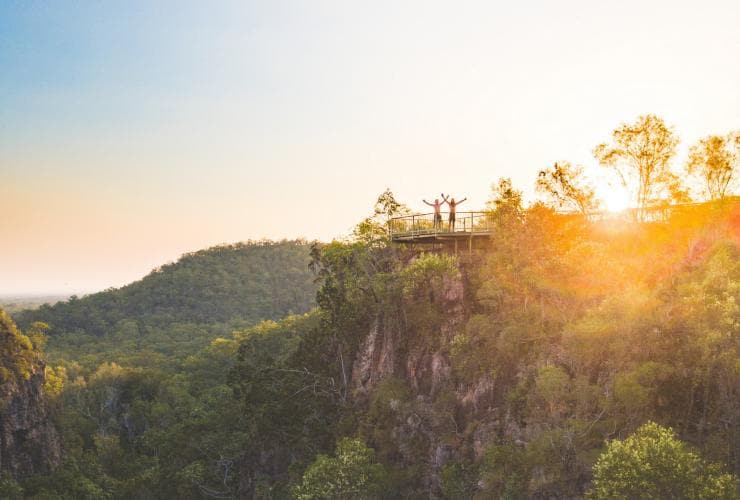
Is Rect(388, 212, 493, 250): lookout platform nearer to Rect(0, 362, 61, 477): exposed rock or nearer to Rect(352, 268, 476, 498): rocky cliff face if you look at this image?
Rect(352, 268, 476, 498): rocky cliff face

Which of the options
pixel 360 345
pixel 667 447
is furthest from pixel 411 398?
pixel 667 447

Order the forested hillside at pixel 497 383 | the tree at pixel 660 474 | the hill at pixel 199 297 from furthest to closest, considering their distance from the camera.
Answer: the hill at pixel 199 297 < the forested hillside at pixel 497 383 < the tree at pixel 660 474

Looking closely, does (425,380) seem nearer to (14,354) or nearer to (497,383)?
(497,383)

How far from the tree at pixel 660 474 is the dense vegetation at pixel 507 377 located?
65 mm

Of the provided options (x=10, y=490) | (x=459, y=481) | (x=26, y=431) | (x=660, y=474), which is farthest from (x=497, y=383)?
(x=26, y=431)

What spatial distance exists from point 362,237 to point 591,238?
16.5 m

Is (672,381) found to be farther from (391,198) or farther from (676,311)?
(391,198)

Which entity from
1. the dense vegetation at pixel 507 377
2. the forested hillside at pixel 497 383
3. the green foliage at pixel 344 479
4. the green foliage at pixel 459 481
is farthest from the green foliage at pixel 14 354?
the green foliage at pixel 459 481

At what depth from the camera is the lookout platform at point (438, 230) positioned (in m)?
37.1

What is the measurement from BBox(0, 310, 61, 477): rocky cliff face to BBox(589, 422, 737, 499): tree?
48.7 meters

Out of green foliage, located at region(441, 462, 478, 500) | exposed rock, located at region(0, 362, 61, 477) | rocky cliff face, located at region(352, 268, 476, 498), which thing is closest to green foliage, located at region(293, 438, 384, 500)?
rocky cliff face, located at region(352, 268, 476, 498)

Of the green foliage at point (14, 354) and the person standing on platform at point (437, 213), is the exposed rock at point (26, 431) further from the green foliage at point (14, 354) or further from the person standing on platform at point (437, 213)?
the person standing on platform at point (437, 213)

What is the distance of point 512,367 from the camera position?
32.4 m

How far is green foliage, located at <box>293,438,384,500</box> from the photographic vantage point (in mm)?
31781
